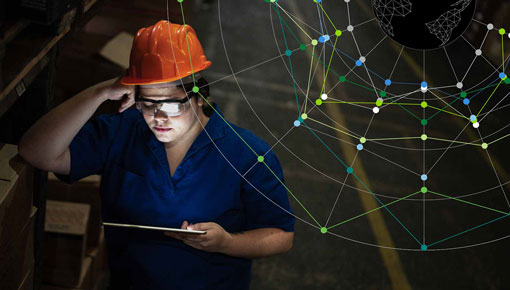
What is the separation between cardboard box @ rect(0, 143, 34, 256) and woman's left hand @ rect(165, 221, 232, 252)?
678mm

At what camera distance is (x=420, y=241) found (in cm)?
432

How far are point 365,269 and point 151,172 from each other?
2555mm

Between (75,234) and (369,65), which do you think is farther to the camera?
(75,234)

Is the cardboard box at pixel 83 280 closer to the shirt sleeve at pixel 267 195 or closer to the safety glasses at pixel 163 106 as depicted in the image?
the shirt sleeve at pixel 267 195

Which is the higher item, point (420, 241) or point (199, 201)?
point (199, 201)

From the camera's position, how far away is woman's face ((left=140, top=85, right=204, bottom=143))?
6.84 feet

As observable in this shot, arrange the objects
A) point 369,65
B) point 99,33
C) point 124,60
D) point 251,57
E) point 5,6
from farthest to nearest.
Answer: point 251,57
point 99,33
point 124,60
point 369,65
point 5,6

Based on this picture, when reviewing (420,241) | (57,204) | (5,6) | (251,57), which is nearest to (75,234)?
(57,204)

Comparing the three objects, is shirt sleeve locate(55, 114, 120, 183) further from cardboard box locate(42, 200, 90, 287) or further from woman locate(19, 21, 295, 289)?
cardboard box locate(42, 200, 90, 287)

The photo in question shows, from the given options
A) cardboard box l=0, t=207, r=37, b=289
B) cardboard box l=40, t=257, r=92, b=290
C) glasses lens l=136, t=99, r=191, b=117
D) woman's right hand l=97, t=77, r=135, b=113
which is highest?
woman's right hand l=97, t=77, r=135, b=113

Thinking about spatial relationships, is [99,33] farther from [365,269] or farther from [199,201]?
[365,269]
